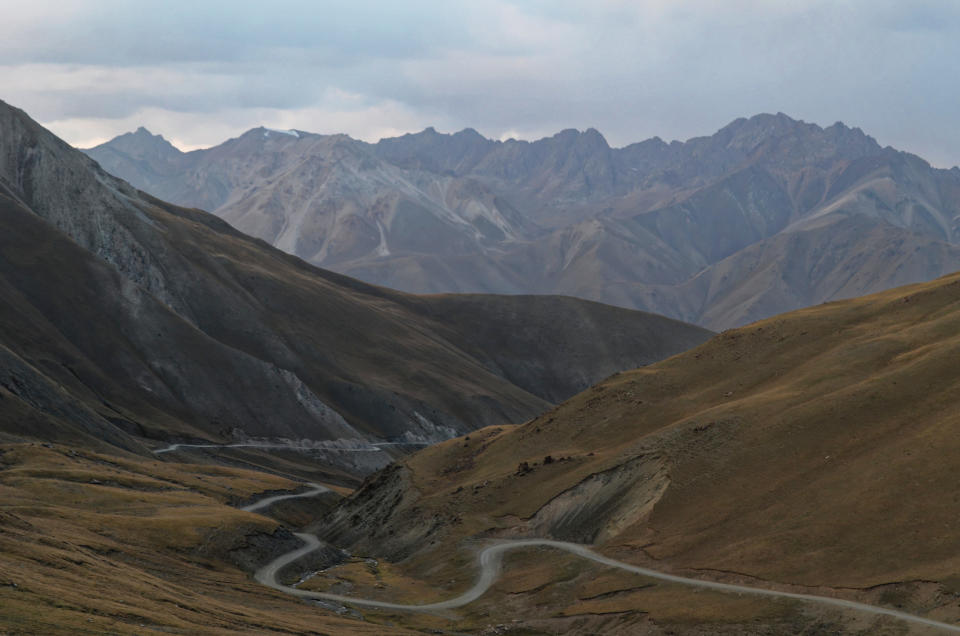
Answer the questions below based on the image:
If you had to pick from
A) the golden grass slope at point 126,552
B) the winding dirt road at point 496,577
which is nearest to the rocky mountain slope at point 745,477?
the winding dirt road at point 496,577

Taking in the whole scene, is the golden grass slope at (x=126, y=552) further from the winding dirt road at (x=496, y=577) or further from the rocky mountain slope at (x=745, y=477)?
Result: the rocky mountain slope at (x=745, y=477)

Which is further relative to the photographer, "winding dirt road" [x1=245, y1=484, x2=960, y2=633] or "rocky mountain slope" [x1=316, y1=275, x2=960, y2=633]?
"rocky mountain slope" [x1=316, y1=275, x2=960, y2=633]

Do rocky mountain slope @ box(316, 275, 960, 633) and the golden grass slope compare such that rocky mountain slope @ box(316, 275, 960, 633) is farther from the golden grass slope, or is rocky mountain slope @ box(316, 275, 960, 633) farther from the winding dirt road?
the golden grass slope

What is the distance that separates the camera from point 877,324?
348 ft

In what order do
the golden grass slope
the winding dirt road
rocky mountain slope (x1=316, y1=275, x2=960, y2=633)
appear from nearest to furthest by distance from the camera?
the golden grass slope → the winding dirt road → rocky mountain slope (x1=316, y1=275, x2=960, y2=633)

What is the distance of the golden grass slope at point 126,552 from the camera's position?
4538cm

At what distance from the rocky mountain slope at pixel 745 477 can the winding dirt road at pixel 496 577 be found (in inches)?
43.9

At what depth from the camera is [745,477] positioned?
273 ft

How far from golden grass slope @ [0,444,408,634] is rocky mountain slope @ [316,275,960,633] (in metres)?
17.9

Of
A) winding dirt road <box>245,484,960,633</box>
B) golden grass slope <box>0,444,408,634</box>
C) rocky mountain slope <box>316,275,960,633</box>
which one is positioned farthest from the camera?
rocky mountain slope <box>316,275,960,633</box>

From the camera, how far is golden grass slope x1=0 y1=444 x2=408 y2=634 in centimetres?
4538

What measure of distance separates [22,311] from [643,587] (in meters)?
154

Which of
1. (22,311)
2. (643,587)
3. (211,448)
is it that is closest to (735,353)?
(643,587)

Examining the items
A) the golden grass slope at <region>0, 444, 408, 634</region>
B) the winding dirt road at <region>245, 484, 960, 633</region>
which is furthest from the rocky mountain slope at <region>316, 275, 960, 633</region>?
the golden grass slope at <region>0, 444, 408, 634</region>
